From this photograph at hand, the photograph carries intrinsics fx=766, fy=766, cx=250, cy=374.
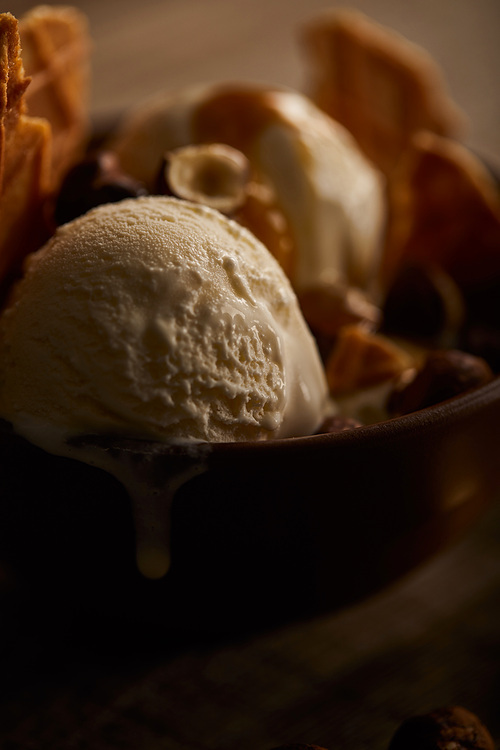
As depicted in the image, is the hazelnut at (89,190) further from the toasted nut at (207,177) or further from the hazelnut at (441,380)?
the hazelnut at (441,380)

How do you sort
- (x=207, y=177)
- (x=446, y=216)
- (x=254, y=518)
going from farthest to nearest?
(x=446, y=216)
(x=207, y=177)
(x=254, y=518)

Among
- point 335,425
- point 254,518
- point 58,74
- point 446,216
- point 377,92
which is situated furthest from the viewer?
point 377,92

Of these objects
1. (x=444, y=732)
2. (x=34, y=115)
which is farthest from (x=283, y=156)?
(x=444, y=732)

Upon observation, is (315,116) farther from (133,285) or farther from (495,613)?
(495,613)

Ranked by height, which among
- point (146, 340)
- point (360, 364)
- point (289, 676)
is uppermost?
point (146, 340)

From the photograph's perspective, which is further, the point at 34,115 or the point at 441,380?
the point at 34,115

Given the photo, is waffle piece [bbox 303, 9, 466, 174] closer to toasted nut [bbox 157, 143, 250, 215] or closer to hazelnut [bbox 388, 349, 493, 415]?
toasted nut [bbox 157, 143, 250, 215]

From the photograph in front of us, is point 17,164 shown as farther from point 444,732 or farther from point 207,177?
point 444,732
